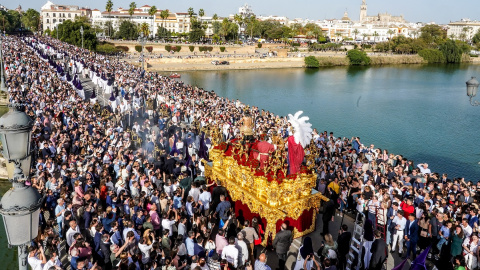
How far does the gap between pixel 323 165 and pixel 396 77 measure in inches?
2206

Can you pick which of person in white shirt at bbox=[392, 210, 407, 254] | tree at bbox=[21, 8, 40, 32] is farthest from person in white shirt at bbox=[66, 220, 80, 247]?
tree at bbox=[21, 8, 40, 32]

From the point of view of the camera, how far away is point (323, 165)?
11672 millimetres

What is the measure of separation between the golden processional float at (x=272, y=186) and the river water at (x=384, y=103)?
14775 mm

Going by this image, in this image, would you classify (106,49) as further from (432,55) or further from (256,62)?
(432,55)

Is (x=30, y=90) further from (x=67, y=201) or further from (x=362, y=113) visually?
(x=362, y=113)

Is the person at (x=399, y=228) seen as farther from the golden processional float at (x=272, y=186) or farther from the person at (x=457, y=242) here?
the golden processional float at (x=272, y=186)

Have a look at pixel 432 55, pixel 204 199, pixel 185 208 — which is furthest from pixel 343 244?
pixel 432 55

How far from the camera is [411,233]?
8.11m

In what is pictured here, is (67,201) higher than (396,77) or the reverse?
the reverse

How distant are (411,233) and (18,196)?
7667 millimetres

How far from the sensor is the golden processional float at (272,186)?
28.1ft

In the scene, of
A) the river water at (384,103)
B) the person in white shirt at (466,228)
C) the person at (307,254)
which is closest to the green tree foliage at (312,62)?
the river water at (384,103)

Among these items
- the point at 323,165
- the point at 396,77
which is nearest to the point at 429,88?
the point at 396,77

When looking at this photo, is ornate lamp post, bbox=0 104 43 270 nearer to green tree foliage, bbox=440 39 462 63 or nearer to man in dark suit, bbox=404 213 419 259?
man in dark suit, bbox=404 213 419 259
